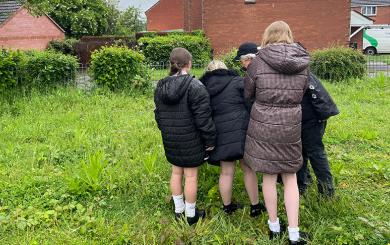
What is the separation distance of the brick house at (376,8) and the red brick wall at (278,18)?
26.8m

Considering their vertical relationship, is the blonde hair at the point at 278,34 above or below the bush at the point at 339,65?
above

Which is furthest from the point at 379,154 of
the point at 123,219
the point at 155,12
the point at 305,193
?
the point at 155,12

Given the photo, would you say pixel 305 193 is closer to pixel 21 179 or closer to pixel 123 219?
pixel 123 219

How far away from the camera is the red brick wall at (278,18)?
25.2 metres

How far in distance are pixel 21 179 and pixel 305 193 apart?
3.19 metres

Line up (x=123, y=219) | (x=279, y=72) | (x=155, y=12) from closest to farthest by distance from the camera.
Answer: (x=279, y=72) → (x=123, y=219) → (x=155, y=12)

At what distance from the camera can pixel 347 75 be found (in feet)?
40.9

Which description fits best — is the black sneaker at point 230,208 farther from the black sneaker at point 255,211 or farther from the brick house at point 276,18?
the brick house at point 276,18

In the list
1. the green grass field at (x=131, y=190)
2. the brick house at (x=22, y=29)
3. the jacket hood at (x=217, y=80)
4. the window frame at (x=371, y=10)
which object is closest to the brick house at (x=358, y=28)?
the window frame at (x=371, y=10)

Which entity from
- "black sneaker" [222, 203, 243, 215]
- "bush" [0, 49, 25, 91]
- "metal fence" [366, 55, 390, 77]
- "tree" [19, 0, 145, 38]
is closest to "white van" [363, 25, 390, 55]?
"tree" [19, 0, 145, 38]

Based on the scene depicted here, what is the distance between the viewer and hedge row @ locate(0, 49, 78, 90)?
9.36m

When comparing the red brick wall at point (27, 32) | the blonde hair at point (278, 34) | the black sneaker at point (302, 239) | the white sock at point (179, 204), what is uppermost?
the red brick wall at point (27, 32)

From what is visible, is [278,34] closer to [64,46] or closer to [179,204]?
[179,204]

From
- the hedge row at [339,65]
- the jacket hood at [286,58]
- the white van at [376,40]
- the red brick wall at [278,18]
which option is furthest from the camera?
the white van at [376,40]
